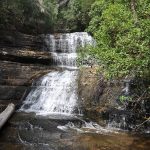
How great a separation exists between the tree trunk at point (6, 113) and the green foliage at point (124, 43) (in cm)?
552

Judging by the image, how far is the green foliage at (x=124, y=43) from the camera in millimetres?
13547

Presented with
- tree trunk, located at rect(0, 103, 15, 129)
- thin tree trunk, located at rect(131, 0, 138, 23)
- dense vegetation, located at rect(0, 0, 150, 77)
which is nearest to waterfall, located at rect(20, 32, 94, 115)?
tree trunk, located at rect(0, 103, 15, 129)

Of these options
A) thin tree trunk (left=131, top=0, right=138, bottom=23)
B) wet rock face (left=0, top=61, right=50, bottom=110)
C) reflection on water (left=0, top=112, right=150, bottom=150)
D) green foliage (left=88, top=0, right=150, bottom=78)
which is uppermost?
thin tree trunk (left=131, top=0, right=138, bottom=23)

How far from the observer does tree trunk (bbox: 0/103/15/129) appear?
1610cm

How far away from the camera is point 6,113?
17328 mm

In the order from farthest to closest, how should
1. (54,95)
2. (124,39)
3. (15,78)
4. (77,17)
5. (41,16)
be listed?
(77,17) → (41,16) → (15,78) → (54,95) → (124,39)

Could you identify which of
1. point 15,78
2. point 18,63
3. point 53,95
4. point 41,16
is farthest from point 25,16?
point 53,95

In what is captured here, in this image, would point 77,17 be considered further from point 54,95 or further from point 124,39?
point 124,39

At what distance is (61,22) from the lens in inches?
1420

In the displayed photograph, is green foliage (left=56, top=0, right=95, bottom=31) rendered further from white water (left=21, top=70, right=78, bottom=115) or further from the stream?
white water (left=21, top=70, right=78, bottom=115)

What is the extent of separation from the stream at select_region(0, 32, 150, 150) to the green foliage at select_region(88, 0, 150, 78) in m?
3.03

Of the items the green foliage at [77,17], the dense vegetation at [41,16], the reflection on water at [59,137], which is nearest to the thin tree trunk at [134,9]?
the reflection on water at [59,137]

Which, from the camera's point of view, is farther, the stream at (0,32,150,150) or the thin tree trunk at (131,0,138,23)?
the thin tree trunk at (131,0,138,23)

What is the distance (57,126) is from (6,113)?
119 inches
